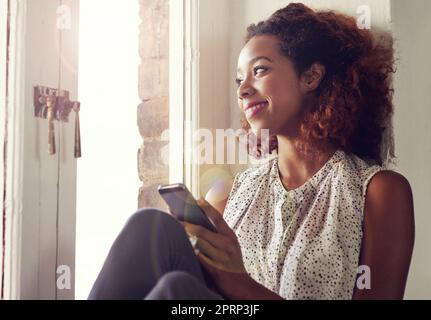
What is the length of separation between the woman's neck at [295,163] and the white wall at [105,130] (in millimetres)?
319

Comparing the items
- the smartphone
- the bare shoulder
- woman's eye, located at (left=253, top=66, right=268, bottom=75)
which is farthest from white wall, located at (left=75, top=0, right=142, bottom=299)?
the bare shoulder

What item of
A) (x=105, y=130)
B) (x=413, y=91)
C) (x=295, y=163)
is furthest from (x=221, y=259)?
(x=413, y=91)

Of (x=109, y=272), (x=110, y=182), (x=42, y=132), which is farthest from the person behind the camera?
(x=110, y=182)

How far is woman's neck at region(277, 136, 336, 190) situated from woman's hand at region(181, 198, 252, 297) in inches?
7.7

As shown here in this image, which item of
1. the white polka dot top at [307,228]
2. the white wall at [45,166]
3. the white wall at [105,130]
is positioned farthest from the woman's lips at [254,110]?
the white wall at [45,166]

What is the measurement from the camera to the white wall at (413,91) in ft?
4.27

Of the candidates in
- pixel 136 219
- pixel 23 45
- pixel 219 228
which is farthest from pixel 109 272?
pixel 23 45

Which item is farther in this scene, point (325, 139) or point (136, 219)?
point (325, 139)

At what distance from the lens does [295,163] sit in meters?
1.34

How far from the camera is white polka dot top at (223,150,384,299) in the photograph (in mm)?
1219

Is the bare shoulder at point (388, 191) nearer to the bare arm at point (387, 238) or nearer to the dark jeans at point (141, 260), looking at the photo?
the bare arm at point (387, 238)

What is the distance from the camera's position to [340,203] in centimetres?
127
